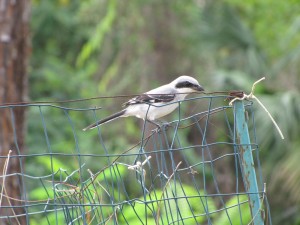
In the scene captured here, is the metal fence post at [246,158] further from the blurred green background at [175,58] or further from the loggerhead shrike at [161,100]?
the blurred green background at [175,58]

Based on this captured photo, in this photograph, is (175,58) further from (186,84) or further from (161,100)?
(161,100)

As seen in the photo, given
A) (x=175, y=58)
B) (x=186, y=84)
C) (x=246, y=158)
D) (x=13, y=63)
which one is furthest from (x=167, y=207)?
(x=175, y=58)

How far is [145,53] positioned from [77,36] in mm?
3729

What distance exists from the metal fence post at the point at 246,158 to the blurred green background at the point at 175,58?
580 cm

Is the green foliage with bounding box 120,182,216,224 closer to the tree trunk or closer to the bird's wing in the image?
the bird's wing

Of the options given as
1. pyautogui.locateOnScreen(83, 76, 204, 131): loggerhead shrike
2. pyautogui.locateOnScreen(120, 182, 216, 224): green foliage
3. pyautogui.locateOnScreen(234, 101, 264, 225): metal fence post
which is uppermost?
pyautogui.locateOnScreen(83, 76, 204, 131): loggerhead shrike

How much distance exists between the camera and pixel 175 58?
45.9 ft

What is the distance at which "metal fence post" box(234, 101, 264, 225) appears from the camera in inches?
159

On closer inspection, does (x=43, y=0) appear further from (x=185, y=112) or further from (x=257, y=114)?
(x=257, y=114)

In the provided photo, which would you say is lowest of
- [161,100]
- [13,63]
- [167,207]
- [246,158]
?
[167,207]

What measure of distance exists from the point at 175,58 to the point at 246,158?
32.8 ft

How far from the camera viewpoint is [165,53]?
13.9 metres

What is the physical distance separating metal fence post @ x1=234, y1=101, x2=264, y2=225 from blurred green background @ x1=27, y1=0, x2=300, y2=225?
580 centimetres

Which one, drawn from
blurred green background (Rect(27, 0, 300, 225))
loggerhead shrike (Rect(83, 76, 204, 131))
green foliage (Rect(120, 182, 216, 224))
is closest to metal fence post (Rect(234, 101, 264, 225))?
green foliage (Rect(120, 182, 216, 224))
